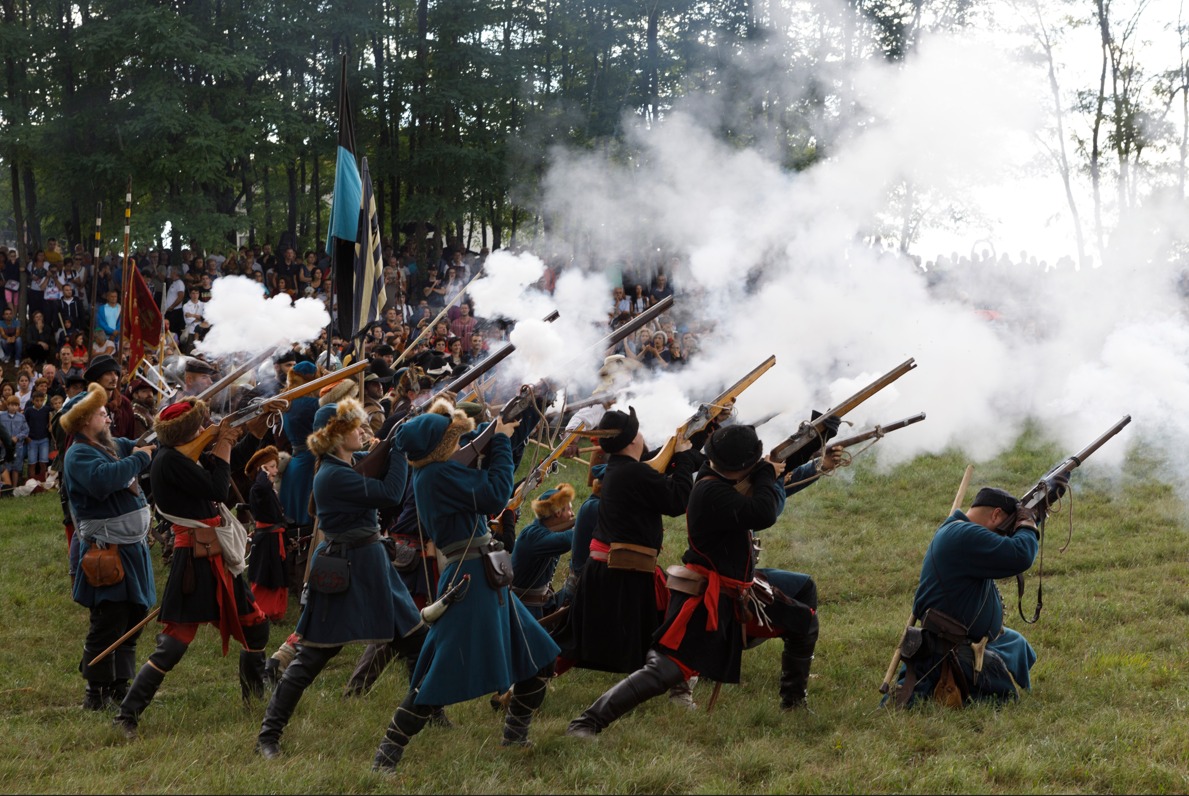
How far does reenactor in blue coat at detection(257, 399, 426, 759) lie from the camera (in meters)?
6.17

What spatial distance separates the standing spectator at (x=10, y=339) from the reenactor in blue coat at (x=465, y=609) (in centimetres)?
1600

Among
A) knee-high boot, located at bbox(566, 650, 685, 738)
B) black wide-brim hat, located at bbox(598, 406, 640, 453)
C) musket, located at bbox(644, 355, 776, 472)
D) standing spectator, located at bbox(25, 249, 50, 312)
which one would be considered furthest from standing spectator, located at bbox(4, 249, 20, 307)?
knee-high boot, located at bbox(566, 650, 685, 738)

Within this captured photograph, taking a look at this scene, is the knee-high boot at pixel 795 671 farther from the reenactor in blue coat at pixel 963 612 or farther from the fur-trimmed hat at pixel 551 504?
the fur-trimmed hat at pixel 551 504

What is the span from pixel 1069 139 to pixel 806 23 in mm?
6724

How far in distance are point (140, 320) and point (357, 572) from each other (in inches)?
276

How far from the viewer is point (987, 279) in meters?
16.4

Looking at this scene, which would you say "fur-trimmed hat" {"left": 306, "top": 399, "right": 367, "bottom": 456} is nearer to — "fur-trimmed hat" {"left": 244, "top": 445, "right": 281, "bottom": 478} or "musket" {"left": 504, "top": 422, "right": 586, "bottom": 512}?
"musket" {"left": 504, "top": 422, "right": 586, "bottom": 512}

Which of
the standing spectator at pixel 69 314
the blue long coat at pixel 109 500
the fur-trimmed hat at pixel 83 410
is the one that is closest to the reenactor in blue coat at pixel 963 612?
the blue long coat at pixel 109 500

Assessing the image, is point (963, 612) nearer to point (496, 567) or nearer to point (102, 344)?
point (496, 567)

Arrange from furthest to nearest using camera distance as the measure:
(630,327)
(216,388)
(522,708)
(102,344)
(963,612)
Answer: (102,344) < (630,327) < (216,388) < (963,612) < (522,708)

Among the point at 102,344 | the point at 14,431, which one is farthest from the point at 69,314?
the point at 14,431

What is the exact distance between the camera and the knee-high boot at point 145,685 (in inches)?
258

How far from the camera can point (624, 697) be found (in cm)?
618

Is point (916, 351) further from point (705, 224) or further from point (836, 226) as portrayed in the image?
point (705, 224)
